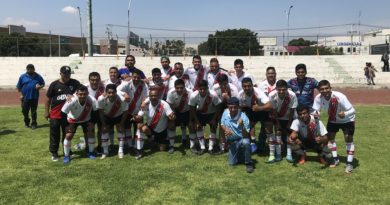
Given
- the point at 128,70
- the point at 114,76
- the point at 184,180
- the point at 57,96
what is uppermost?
the point at 128,70

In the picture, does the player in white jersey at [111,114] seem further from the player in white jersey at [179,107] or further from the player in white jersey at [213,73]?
the player in white jersey at [213,73]

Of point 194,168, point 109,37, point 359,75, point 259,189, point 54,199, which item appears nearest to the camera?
point 54,199

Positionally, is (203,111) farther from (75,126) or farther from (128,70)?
(75,126)

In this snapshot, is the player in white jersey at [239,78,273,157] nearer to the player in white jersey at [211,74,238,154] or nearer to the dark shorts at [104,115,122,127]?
the player in white jersey at [211,74,238,154]

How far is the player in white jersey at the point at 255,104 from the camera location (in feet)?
24.9

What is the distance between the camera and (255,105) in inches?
305

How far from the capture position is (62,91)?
7.92 m

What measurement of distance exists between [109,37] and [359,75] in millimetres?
23007

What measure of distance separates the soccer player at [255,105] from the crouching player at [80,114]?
2.97 meters

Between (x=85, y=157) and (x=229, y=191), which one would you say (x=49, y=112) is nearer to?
(x=85, y=157)

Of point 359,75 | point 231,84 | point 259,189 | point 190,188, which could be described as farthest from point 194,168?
point 359,75

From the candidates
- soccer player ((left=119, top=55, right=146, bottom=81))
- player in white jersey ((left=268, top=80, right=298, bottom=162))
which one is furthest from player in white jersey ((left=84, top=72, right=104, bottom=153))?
player in white jersey ((left=268, top=80, right=298, bottom=162))

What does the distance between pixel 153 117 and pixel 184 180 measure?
6.75 ft

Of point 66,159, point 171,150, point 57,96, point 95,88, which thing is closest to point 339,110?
point 171,150
